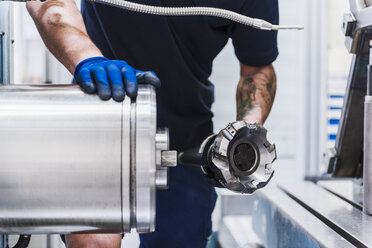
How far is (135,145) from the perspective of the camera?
0.45 metres

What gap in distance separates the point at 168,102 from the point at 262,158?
49 cm

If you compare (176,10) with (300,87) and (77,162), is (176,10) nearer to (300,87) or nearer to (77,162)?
(77,162)

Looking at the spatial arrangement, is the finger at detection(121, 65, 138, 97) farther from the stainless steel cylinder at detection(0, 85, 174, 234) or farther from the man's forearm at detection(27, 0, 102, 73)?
the man's forearm at detection(27, 0, 102, 73)

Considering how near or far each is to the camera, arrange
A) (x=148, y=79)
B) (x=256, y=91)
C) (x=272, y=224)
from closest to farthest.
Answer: (x=148, y=79), (x=272, y=224), (x=256, y=91)

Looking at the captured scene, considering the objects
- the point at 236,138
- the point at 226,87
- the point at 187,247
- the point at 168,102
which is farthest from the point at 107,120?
the point at 226,87

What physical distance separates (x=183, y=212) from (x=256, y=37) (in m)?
0.50

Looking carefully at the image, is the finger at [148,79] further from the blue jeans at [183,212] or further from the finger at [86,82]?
the blue jeans at [183,212]

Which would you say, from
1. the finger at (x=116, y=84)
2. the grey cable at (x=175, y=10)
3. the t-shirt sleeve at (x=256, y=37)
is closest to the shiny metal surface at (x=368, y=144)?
the grey cable at (x=175, y=10)

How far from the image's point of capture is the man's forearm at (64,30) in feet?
2.35

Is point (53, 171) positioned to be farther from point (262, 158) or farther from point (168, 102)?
point (168, 102)

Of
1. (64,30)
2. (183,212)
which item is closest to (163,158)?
(64,30)

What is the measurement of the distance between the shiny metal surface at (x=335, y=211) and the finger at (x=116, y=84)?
1.38 feet

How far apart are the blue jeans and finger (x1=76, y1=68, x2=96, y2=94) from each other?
0.60 m

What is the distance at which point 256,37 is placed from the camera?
0.97 meters
